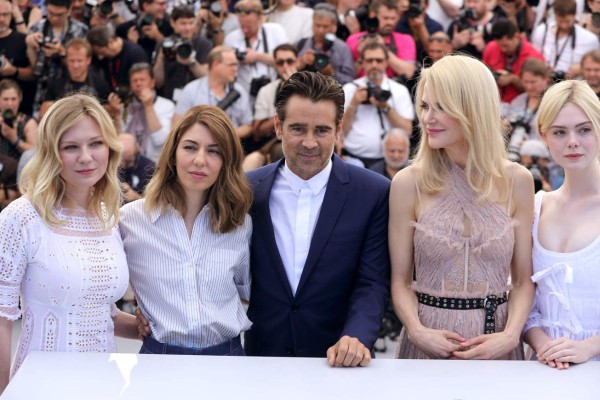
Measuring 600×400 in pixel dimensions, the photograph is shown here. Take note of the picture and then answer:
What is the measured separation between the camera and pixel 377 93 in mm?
6820

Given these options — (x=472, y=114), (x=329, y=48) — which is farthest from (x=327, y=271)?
(x=329, y=48)

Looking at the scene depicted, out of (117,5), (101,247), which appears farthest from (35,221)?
(117,5)

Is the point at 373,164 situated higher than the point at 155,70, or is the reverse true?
the point at 155,70

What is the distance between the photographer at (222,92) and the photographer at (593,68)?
248 centimetres

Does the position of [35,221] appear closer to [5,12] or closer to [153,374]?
[153,374]

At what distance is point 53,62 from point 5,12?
548 millimetres

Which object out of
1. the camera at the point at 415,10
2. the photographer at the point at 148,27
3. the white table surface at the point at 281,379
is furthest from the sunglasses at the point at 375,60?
the white table surface at the point at 281,379

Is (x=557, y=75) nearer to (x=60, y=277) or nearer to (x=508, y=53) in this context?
(x=508, y=53)

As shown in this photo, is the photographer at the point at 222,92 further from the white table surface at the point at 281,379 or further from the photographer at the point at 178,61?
the white table surface at the point at 281,379

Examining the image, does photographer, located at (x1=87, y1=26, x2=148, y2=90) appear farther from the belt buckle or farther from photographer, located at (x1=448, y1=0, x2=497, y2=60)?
the belt buckle

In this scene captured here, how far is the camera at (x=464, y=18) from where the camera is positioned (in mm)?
7675

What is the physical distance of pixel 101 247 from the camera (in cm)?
299

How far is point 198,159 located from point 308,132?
0.38 m

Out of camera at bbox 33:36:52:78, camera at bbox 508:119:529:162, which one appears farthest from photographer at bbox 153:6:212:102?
camera at bbox 508:119:529:162
